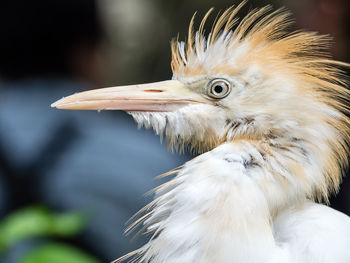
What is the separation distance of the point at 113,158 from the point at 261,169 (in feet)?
3.79

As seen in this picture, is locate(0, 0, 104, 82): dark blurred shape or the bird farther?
locate(0, 0, 104, 82): dark blurred shape

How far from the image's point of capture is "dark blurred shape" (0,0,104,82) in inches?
99.5

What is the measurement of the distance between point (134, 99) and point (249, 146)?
291 millimetres

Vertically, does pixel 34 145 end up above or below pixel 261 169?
below

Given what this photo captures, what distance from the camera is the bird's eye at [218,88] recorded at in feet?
3.48

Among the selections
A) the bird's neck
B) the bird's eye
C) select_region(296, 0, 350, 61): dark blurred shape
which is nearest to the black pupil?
the bird's eye

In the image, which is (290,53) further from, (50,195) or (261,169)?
(50,195)

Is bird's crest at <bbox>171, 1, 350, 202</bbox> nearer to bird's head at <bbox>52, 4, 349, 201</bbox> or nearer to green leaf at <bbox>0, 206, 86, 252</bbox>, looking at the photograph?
bird's head at <bbox>52, 4, 349, 201</bbox>

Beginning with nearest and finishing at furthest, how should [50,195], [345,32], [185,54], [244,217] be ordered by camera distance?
[244,217] < [185,54] < [50,195] < [345,32]

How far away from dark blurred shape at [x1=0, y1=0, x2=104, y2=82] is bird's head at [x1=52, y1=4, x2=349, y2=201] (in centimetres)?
151

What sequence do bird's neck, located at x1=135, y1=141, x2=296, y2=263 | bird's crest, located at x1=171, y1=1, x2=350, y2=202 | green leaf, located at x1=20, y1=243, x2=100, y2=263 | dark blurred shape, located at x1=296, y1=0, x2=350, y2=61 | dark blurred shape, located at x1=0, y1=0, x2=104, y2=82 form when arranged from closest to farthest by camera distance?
bird's neck, located at x1=135, y1=141, x2=296, y2=263 < bird's crest, located at x1=171, y1=1, x2=350, y2=202 < green leaf, located at x1=20, y1=243, x2=100, y2=263 < dark blurred shape, located at x1=296, y1=0, x2=350, y2=61 < dark blurred shape, located at x1=0, y1=0, x2=104, y2=82

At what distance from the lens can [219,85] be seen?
1071 millimetres

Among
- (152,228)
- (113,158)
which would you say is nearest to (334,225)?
(152,228)

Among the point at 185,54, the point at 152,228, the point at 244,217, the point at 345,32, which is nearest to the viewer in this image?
the point at 244,217
